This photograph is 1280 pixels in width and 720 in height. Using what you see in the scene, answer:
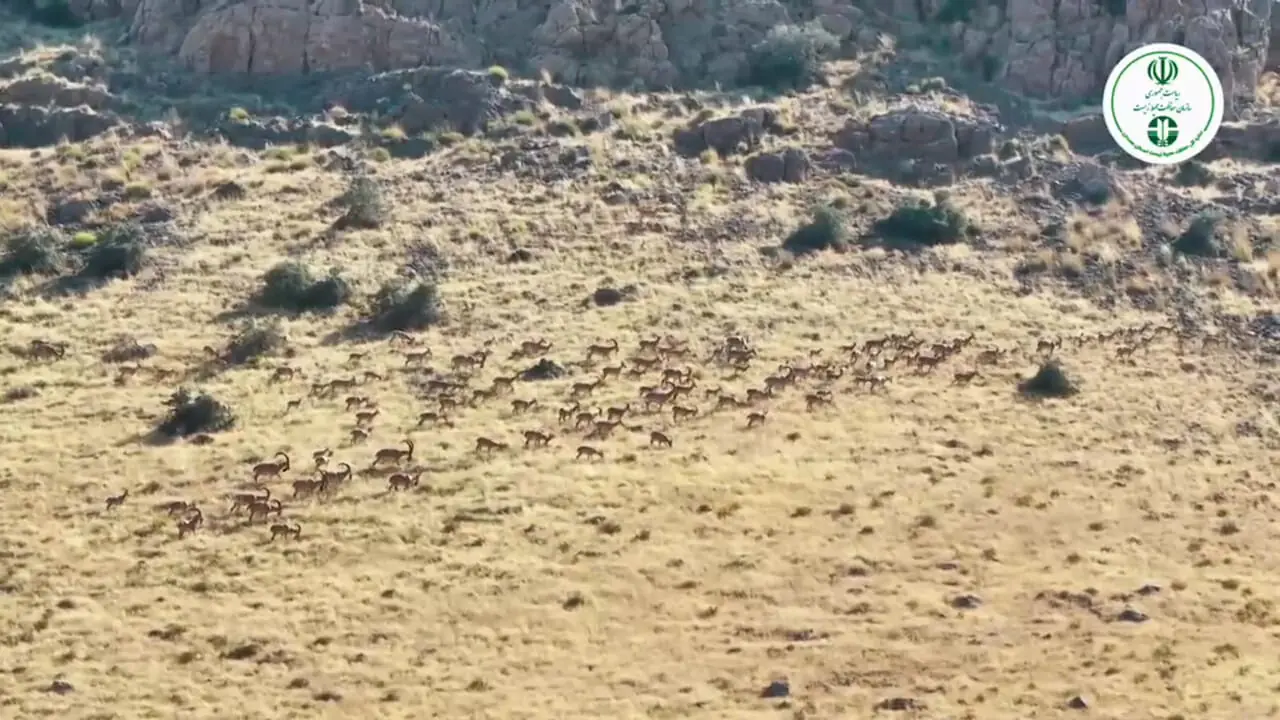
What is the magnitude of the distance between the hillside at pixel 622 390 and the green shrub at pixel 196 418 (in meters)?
0.07

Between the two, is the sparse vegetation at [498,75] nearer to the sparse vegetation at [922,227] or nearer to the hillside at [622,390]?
the hillside at [622,390]

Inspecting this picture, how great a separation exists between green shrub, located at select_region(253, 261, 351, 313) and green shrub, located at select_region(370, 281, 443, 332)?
1.03m

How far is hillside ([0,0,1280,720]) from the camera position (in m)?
29.2

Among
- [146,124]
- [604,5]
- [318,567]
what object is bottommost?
[318,567]

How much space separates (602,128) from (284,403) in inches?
730

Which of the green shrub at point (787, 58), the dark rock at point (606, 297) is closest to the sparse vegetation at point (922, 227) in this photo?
the dark rock at point (606, 297)

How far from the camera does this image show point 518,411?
3862cm

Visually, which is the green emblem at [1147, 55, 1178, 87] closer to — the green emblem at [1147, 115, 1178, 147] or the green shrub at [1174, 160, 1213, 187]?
the green emblem at [1147, 115, 1178, 147]

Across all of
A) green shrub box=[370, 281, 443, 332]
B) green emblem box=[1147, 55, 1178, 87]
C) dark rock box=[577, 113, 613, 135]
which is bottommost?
green shrub box=[370, 281, 443, 332]

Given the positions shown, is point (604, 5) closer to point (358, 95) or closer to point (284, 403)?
point (358, 95)

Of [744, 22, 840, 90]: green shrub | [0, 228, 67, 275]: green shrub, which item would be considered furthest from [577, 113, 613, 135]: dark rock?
[0, 228, 67, 275]: green shrub

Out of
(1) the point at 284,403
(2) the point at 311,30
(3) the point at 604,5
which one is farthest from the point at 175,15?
(1) the point at 284,403

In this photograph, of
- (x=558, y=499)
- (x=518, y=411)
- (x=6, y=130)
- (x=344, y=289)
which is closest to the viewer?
(x=558, y=499)

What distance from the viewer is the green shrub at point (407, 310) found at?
43.4 m
